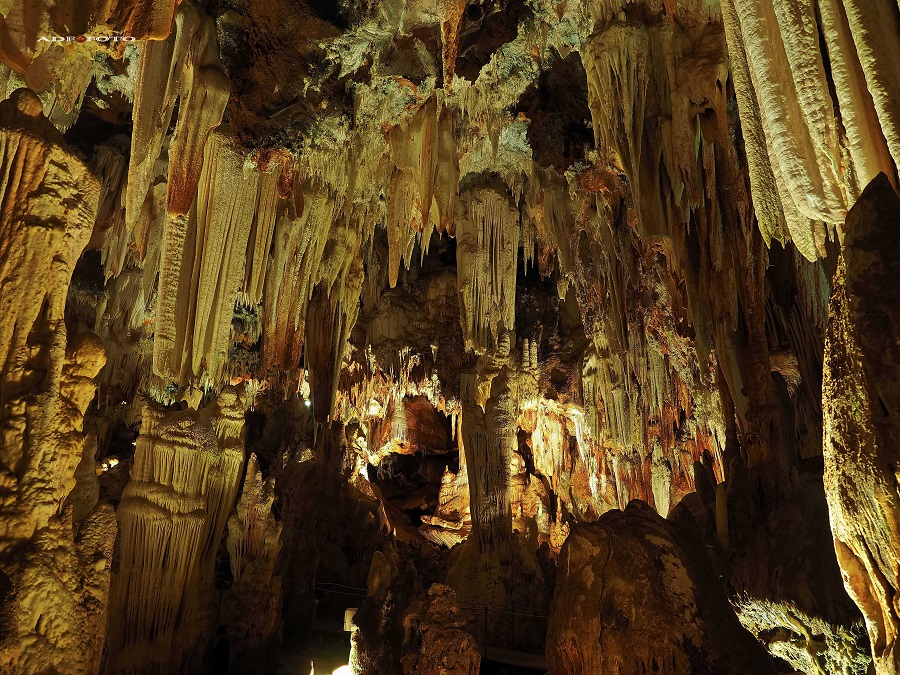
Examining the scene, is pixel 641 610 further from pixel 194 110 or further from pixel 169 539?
pixel 194 110

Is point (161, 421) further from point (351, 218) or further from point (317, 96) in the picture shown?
point (351, 218)

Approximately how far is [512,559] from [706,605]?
20.6 feet

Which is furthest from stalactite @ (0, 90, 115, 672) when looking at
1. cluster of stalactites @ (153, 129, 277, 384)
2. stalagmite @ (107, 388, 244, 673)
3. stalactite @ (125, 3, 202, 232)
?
stalagmite @ (107, 388, 244, 673)

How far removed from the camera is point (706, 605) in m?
2.71

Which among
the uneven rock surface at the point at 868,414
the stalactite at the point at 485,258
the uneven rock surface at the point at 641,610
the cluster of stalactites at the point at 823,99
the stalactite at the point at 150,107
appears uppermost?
the stalactite at the point at 485,258

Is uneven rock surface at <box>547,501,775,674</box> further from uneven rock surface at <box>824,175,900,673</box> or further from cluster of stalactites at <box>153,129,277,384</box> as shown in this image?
cluster of stalactites at <box>153,129,277,384</box>

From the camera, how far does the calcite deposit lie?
236 cm

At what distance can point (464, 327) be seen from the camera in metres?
9.80

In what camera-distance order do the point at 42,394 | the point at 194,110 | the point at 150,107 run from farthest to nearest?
the point at 194,110 → the point at 150,107 → the point at 42,394

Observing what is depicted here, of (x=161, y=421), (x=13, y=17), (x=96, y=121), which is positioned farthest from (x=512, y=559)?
(x=96, y=121)

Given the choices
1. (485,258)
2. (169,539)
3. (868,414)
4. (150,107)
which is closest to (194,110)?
(150,107)

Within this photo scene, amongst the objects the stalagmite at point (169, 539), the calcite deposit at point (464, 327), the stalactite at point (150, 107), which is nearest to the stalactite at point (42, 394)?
the calcite deposit at point (464, 327)

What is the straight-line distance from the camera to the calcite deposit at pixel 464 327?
236 centimetres

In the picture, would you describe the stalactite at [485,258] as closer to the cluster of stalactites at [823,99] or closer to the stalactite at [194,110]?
the stalactite at [194,110]
